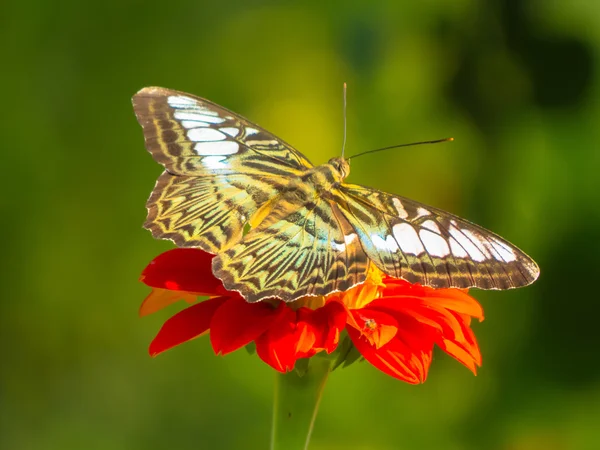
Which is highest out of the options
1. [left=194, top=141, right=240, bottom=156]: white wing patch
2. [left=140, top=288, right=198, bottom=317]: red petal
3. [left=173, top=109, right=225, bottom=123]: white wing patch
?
[left=173, top=109, right=225, bottom=123]: white wing patch

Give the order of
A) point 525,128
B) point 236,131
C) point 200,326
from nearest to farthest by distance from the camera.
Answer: point 200,326, point 236,131, point 525,128

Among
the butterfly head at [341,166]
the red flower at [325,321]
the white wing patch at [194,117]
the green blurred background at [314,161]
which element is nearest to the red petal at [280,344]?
the red flower at [325,321]

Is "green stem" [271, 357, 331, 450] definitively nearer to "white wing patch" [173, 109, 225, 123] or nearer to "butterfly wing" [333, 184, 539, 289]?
"butterfly wing" [333, 184, 539, 289]

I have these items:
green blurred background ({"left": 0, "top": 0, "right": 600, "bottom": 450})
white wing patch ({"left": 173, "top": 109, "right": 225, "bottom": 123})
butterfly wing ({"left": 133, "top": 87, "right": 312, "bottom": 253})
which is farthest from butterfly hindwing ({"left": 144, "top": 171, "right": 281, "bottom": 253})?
green blurred background ({"left": 0, "top": 0, "right": 600, "bottom": 450})

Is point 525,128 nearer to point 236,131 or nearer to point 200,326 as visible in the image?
point 236,131

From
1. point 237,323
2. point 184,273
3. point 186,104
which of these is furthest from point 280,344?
point 186,104

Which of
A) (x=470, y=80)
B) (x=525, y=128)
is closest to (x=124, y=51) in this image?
(x=470, y=80)

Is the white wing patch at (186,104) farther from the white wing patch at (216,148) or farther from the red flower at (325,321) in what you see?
the red flower at (325,321)
